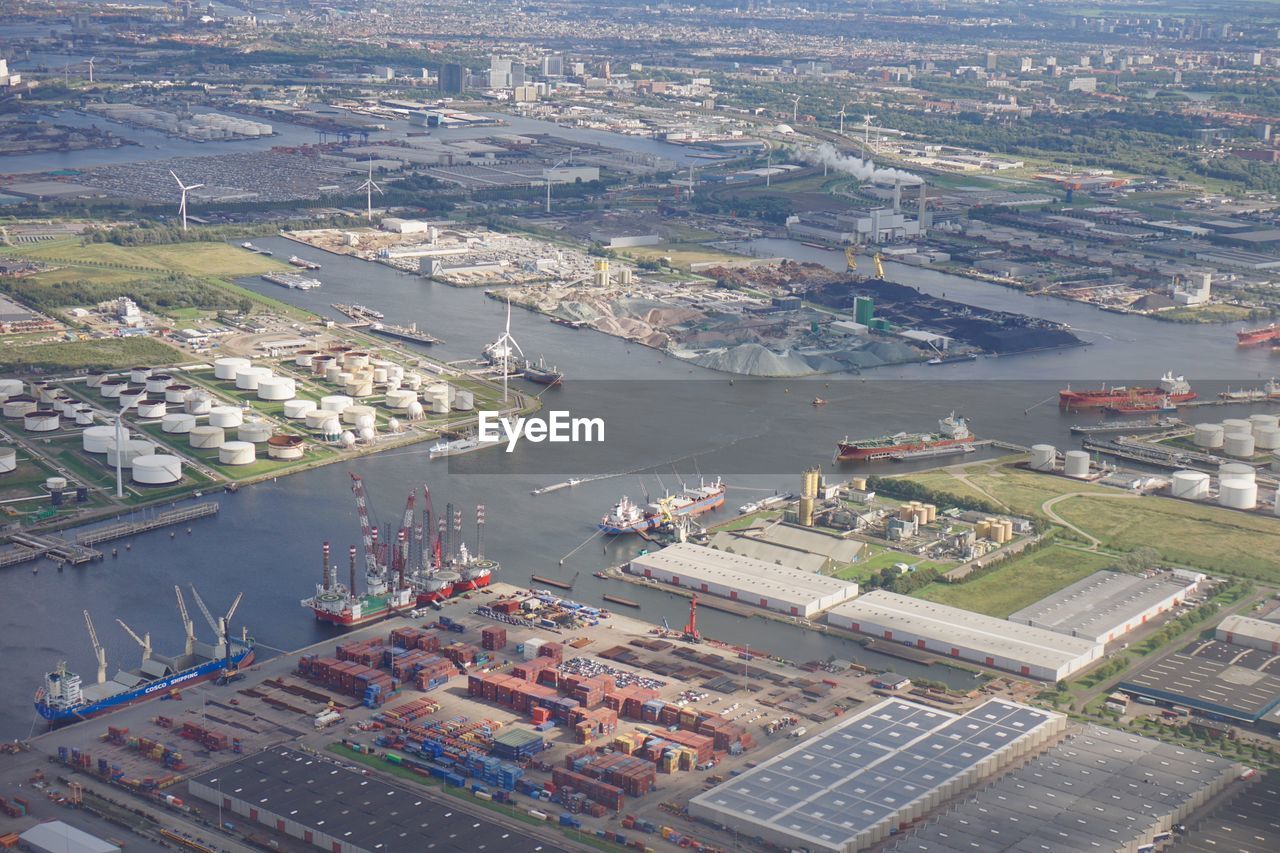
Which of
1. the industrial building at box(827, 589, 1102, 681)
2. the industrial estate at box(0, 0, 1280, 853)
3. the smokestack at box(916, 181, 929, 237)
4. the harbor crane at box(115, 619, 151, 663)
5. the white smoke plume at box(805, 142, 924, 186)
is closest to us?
the industrial estate at box(0, 0, 1280, 853)

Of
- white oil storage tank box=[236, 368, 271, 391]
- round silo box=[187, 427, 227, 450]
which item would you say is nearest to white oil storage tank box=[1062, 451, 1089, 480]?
round silo box=[187, 427, 227, 450]

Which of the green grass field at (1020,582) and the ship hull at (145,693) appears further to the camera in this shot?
the green grass field at (1020,582)

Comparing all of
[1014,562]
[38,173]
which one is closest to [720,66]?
[38,173]

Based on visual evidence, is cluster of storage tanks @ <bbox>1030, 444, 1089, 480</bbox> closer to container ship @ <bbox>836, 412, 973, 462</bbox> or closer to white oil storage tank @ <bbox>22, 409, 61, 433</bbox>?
container ship @ <bbox>836, 412, 973, 462</bbox>

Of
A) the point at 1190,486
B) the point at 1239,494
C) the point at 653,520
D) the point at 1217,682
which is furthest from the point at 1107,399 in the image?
the point at 1217,682

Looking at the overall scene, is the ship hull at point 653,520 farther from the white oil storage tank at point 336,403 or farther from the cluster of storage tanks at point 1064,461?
the white oil storage tank at point 336,403

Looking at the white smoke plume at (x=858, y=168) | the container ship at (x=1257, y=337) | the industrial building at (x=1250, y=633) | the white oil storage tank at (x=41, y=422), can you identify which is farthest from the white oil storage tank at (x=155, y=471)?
the white smoke plume at (x=858, y=168)

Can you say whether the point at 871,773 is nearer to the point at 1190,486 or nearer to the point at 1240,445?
the point at 1190,486
